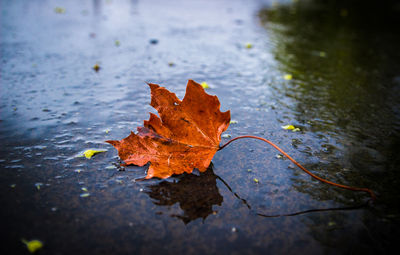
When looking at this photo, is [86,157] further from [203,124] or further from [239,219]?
[239,219]

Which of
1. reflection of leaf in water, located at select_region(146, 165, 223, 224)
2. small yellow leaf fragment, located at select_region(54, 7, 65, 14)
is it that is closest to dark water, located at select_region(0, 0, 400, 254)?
reflection of leaf in water, located at select_region(146, 165, 223, 224)

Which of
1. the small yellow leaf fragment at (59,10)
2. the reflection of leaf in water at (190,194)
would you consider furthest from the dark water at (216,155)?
the small yellow leaf fragment at (59,10)

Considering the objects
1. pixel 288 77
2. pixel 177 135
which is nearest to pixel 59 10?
pixel 288 77

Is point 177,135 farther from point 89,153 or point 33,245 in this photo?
point 33,245

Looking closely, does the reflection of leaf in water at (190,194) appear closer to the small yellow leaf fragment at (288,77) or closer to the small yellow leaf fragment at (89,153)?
the small yellow leaf fragment at (89,153)

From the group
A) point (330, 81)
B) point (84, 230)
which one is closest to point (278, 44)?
point (330, 81)

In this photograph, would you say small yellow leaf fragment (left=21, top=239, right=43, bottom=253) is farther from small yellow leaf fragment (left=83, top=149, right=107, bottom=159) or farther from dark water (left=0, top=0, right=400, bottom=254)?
small yellow leaf fragment (left=83, top=149, right=107, bottom=159)

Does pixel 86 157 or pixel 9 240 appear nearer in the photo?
pixel 9 240
